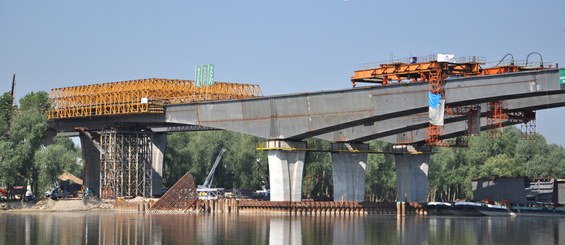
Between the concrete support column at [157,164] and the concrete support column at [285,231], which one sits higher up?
the concrete support column at [157,164]

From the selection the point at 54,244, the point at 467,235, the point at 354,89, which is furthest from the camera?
the point at 354,89

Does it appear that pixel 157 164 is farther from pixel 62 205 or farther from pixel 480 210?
pixel 480 210

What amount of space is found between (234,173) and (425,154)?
5021 centimetres

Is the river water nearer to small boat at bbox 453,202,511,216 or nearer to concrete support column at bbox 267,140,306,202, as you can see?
concrete support column at bbox 267,140,306,202

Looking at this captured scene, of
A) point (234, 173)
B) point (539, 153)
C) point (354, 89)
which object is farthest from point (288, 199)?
point (539, 153)

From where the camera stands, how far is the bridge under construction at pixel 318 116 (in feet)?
302

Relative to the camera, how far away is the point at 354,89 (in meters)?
98.9

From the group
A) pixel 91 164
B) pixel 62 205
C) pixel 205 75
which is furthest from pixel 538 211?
pixel 91 164

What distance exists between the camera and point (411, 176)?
118 metres

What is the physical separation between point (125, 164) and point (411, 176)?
1427 inches

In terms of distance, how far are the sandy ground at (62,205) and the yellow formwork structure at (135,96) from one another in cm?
1118

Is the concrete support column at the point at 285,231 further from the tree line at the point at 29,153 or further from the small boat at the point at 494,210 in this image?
the tree line at the point at 29,153

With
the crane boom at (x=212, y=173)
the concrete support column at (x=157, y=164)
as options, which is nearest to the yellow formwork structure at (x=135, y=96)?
the concrete support column at (x=157, y=164)

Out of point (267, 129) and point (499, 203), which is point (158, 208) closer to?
point (267, 129)
